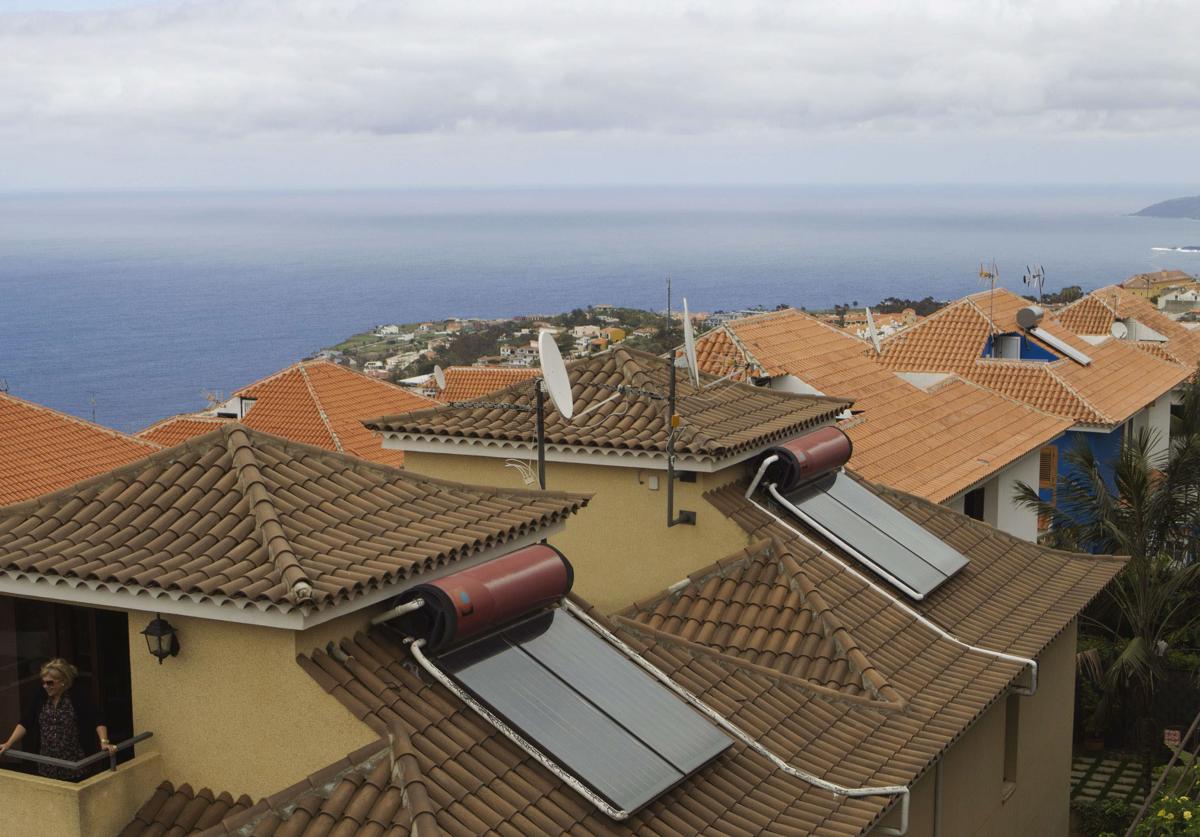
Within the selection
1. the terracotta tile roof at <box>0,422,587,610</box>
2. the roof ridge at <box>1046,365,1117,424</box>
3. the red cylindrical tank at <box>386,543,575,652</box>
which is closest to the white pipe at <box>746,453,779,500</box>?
the terracotta tile roof at <box>0,422,587,610</box>

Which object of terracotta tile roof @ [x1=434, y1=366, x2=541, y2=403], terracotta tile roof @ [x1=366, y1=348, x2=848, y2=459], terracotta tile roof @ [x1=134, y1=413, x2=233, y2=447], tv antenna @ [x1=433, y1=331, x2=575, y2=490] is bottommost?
terracotta tile roof @ [x1=434, y1=366, x2=541, y2=403]

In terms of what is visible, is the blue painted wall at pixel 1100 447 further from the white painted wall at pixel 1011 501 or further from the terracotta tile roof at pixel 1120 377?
the white painted wall at pixel 1011 501

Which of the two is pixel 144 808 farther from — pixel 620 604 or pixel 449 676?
pixel 620 604

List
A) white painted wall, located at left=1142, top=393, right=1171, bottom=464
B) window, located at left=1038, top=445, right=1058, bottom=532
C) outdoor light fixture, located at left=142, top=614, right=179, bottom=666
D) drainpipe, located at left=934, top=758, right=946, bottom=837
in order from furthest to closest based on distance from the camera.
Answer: white painted wall, located at left=1142, top=393, right=1171, bottom=464 < window, located at left=1038, top=445, right=1058, bottom=532 < drainpipe, located at left=934, top=758, right=946, bottom=837 < outdoor light fixture, located at left=142, top=614, right=179, bottom=666

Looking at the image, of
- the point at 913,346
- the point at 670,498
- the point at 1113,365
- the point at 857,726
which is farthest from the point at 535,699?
the point at 1113,365

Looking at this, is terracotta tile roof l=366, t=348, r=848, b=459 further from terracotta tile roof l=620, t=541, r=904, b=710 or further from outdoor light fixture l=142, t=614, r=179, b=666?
outdoor light fixture l=142, t=614, r=179, b=666
